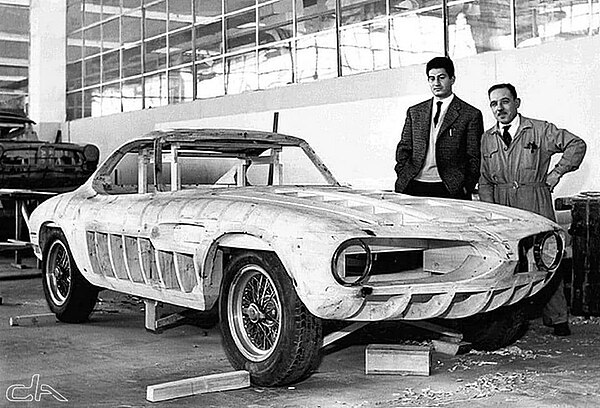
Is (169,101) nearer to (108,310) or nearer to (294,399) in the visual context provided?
(108,310)

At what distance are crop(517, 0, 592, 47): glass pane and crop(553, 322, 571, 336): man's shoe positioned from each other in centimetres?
330

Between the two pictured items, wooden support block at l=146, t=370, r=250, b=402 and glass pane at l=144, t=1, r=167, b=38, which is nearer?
wooden support block at l=146, t=370, r=250, b=402

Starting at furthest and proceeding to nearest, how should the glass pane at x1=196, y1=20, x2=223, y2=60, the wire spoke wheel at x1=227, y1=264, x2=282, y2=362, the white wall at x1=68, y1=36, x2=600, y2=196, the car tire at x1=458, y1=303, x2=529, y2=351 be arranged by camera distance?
the glass pane at x1=196, y1=20, x2=223, y2=60, the white wall at x1=68, y1=36, x2=600, y2=196, the car tire at x1=458, y1=303, x2=529, y2=351, the wire spoke wheel at x1=227, y1=264, x2=282, y2=362

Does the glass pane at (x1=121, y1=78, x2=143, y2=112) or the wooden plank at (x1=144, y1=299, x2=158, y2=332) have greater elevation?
the glass pane at (x1=121, y1=78, x2=143, y2=112)

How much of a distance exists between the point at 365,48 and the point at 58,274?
5.66m

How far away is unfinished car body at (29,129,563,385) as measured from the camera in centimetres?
415

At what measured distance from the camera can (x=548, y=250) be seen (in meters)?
4.76

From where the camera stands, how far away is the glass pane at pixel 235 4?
13961mm

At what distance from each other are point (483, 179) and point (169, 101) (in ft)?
32.9

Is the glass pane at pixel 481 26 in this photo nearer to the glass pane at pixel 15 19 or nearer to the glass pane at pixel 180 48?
the glass pane at pixel 180 48

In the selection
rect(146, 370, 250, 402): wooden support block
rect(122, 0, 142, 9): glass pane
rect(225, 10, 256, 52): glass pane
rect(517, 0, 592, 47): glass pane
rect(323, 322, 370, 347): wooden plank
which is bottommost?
rect(146, 370, 250, 402): wooden support block

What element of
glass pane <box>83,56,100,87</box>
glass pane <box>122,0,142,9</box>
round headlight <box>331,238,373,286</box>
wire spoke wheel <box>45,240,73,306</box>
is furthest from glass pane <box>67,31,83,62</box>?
round headlight <box>331,238,373,286</box>

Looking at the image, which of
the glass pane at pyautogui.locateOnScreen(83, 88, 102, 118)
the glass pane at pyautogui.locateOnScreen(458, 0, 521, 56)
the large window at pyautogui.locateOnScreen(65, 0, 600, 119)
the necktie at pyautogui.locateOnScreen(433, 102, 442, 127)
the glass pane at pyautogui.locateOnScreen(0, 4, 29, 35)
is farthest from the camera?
Answer: the glass pane at pyautogui.locateOnScreen(0, 4, 29, 35)
